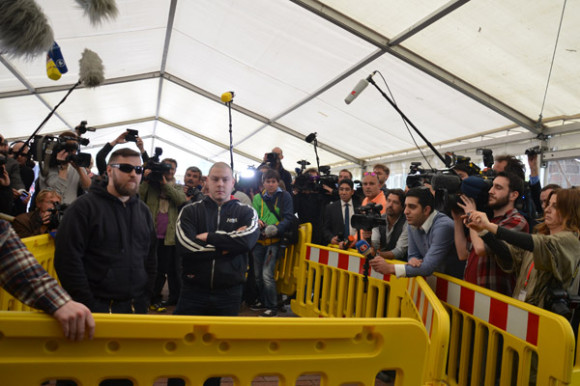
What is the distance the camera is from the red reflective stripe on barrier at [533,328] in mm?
1924

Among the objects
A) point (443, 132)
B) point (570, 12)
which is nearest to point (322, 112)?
point (443, 132)

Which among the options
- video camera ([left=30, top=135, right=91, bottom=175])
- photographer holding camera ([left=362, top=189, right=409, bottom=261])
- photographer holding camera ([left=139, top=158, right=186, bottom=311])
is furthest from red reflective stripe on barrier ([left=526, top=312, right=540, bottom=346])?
photographer holding camera ([left=139, top=158, right=186, bottom=311])

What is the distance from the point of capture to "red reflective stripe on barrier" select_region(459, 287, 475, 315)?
2438mm

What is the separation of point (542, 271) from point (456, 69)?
5.38 meters

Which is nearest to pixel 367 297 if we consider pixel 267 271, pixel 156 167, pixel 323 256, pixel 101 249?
pixel 323 256

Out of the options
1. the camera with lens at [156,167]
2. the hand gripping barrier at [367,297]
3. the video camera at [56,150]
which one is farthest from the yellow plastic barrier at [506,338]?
the video camera at [56,150]

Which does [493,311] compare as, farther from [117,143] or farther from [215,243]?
[117,143]

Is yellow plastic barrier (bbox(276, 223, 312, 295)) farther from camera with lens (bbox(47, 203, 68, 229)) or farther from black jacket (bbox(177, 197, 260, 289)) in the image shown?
camera with lens (bbox(47, 203, 68, 229))

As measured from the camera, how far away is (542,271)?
7.54ft

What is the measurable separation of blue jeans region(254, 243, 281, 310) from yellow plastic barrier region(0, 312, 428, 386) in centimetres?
374

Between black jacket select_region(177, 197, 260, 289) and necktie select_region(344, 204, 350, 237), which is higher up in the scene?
necktie select_region(344, 204, 350, 237)

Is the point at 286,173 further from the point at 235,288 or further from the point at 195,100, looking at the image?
the point at 195,100

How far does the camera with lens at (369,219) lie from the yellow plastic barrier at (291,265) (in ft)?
6.79

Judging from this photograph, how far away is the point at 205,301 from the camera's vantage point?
9.32 ft
